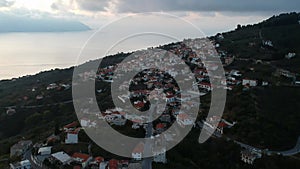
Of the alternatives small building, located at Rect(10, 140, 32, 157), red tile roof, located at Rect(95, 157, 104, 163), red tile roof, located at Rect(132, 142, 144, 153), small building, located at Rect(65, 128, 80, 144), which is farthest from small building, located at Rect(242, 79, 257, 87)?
small building, located at Rect(10, 140, 32, 157)

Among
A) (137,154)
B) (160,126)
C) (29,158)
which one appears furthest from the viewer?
(160,126)

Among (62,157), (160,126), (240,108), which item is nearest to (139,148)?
(160,126)

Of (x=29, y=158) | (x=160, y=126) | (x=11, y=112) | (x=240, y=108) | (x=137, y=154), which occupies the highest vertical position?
(x=240, y=108)

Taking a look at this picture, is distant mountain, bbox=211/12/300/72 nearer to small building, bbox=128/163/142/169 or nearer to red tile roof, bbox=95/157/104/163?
small building, bbox=128/163/142/169

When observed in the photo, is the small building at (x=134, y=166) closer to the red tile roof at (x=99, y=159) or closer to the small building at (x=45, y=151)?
the red tile roof at (x=99, y=159)

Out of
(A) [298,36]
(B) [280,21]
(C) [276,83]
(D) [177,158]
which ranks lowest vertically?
(D) [177,158]

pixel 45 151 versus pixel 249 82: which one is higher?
pixel 249 82

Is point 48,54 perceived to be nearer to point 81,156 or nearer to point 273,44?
point 273,44

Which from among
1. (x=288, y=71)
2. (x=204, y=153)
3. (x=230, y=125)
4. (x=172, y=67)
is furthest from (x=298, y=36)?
(x=204, y=153)

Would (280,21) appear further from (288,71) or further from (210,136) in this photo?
(210,136)

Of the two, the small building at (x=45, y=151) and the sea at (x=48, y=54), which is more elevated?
the sea at (x=48, y=54)

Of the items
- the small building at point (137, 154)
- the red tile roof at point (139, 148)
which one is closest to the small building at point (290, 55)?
the red tile roof at point (139, 148)
